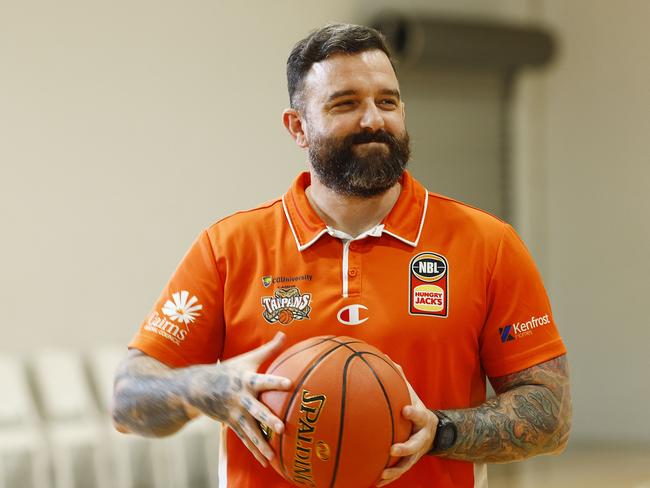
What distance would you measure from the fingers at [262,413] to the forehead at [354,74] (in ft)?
2.56

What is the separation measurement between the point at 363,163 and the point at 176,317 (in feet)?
1.92

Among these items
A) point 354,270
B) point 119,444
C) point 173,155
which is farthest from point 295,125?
point 173,155

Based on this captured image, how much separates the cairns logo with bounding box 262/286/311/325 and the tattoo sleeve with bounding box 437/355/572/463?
417 mm

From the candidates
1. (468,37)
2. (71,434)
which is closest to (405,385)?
(71,434)

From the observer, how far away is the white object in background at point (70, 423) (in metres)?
5.70

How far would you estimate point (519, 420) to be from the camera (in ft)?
7.11

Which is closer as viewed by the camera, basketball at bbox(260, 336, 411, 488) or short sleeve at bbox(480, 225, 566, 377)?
basketball at bbox(260, 336, 411, 488)

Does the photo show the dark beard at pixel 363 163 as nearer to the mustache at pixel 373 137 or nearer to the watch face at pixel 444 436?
the mustache at pixel 373 137

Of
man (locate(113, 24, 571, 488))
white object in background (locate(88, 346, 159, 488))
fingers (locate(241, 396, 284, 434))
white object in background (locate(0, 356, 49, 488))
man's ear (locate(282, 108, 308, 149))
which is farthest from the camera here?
white object in background (locate(88, 346, 159, 488))

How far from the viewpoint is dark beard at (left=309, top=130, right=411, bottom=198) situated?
2.27 m

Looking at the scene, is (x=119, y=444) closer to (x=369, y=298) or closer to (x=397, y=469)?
(x=369, y=298)

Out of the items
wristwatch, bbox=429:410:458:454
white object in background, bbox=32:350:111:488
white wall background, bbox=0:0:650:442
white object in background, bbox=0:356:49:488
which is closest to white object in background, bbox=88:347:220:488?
white object in background, bbox=32:350:111:488

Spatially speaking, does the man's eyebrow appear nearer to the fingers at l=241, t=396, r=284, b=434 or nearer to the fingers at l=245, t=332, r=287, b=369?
the fingers at l=245, t=332, r=287, b=369

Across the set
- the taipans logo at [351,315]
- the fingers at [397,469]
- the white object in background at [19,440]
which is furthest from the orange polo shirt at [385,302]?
the white object in background at [19,440]
